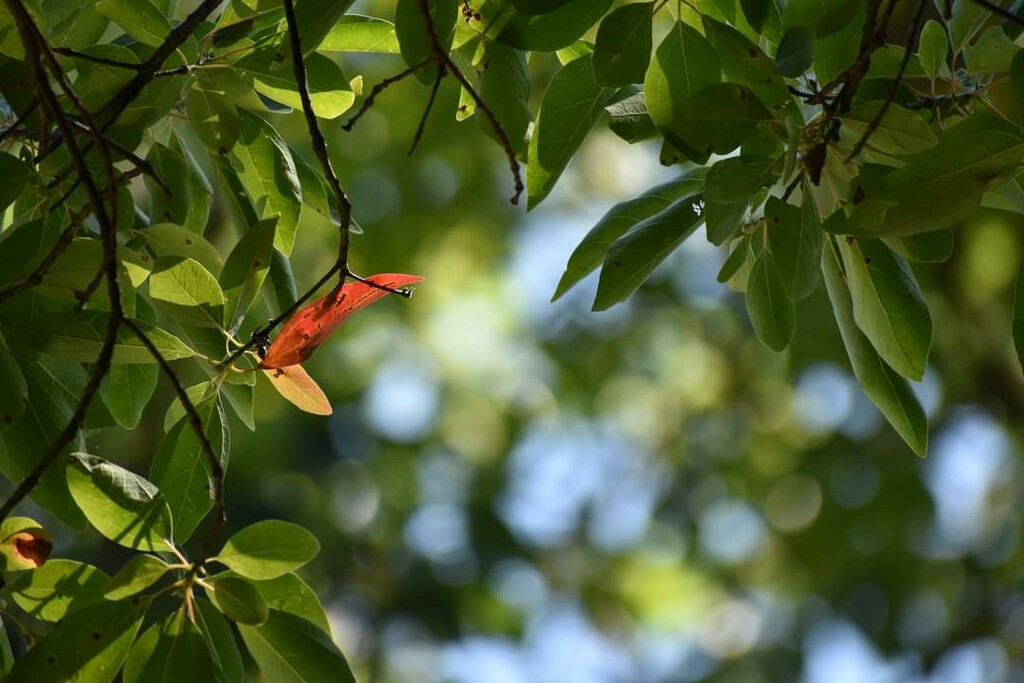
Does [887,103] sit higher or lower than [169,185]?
lower

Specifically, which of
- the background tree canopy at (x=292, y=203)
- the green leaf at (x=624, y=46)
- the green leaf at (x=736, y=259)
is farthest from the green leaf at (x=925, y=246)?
the green leaf at (x=624, y=46)

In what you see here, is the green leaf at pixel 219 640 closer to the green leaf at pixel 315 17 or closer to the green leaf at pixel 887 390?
the green leaf at pixel 315 17

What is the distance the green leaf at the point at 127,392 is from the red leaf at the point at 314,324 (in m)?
0.18

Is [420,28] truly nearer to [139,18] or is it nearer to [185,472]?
[139,18]

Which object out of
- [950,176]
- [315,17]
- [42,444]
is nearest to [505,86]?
[315,17]

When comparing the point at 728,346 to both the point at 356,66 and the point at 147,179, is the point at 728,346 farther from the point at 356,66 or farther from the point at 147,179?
the point at 147,179

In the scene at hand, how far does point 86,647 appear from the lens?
869 mm

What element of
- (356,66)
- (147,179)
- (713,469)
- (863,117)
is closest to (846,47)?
(863,117)

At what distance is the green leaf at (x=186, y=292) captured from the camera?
913 millimetres

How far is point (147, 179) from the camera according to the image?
44.0 inches

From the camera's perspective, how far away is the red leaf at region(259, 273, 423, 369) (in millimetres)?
887

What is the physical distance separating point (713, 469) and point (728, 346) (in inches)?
24.4

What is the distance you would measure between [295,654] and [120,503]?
0.18 m

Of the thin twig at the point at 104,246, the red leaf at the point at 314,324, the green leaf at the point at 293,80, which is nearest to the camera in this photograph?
the thin twig at the point at 104,246
